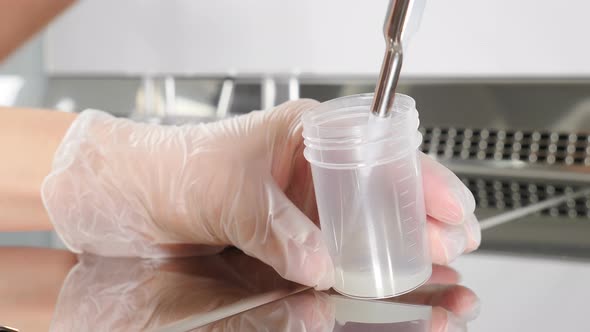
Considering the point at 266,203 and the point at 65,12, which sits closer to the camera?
the point at 266,203

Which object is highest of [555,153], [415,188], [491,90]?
[415,188]

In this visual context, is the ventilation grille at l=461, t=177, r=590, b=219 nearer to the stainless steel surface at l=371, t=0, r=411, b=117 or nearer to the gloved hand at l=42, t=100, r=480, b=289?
the gloved hand at l=42, t=100, r=480, b=289

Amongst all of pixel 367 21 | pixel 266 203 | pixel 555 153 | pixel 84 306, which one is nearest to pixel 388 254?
pixel 266 203

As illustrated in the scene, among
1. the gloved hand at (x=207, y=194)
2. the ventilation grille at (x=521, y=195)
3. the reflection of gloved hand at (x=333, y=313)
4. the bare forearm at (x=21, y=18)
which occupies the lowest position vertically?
the ventilation grille at (x=521, y=195)

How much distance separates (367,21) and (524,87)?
353 mm

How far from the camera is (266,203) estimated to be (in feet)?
2.44

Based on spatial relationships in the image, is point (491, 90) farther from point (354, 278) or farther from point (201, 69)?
point (354, 278)

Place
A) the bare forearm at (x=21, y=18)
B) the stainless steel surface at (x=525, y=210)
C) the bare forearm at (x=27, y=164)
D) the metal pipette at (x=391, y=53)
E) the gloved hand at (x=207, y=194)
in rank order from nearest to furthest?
the metal pipette at (x=391, y=53) → the gloved hand at (x=207, y=194) → the bare forearm at (x=27, y=164) → the stainless steel surface at (x=525, y=210) → the bare forearm at (x=21, y=18)

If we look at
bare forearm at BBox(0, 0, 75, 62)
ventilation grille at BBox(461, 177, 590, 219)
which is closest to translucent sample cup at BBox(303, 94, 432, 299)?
ventilation grille at BBox(461, 177, 590, 219)

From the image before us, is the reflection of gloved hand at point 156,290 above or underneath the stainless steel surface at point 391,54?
underneath

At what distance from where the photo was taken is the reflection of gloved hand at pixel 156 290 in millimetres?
663

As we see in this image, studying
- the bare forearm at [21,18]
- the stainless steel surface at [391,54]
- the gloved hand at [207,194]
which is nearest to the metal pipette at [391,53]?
the stainless steel surface at [391,54]

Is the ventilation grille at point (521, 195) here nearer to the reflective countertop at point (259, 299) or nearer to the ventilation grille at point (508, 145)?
the ventilation grille at point (508, 145)

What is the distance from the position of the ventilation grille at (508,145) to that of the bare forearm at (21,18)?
0.85 metres
